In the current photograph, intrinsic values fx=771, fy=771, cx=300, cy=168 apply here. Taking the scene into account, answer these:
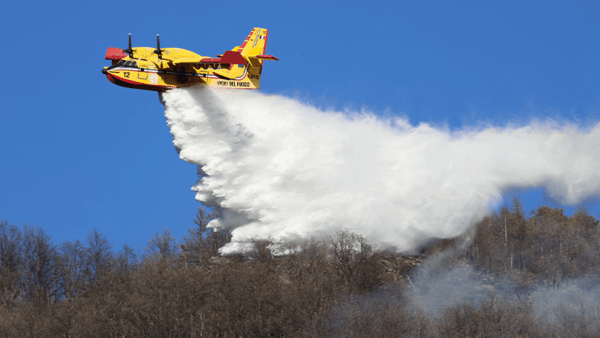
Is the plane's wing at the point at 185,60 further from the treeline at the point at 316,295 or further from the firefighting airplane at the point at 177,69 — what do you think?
the treeline at the point at 316,295

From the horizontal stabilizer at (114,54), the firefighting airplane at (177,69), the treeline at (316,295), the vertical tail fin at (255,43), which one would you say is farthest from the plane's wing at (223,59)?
the treeline at (316,295)

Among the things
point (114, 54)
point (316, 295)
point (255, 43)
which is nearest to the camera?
point (316, 295)

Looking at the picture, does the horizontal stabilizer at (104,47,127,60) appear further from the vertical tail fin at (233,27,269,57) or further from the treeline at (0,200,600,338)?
the treeline at (0,200,600,338)

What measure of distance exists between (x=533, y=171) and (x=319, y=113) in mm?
10288

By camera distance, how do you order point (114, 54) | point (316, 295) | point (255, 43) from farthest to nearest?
1. point (255, 43)
2. point (114, 54)
3. point (316, 295)

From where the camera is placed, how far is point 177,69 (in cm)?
3431

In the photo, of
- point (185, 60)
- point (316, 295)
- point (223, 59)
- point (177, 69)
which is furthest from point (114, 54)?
point (316, 295)

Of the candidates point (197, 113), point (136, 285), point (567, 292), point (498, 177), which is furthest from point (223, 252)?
point (567, 292)

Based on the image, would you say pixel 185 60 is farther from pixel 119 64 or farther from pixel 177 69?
pixel 119 64

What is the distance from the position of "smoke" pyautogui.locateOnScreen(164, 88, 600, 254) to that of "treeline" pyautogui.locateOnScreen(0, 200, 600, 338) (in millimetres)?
1278

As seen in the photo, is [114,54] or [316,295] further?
[114,54]

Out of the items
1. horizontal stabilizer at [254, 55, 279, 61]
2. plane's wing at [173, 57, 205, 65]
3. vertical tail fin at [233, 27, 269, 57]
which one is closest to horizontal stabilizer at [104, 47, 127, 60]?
plane's wing at [173, 57, 205, 65]

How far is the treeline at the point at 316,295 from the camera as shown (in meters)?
29.6

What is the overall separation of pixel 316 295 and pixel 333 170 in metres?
6.60
